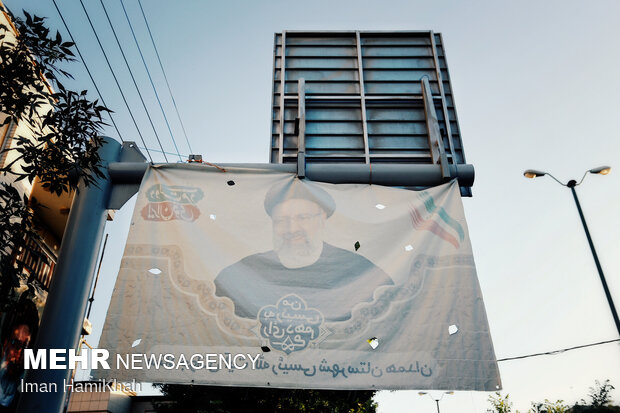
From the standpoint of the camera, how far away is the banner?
5020mm

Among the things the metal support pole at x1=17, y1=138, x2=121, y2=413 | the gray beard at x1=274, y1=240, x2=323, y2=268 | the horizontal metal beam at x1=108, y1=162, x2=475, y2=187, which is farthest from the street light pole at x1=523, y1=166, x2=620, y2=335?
the metal support pole at x1=17, y1=138, x2=121, y2=413

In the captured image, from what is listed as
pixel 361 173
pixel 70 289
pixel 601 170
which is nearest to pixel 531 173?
pixel 601 170

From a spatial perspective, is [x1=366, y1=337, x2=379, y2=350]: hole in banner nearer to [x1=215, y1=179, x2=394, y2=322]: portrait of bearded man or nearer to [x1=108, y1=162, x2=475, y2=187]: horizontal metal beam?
[x1=215, y1=179, x2=394, y2=322]: portrait of bearded man

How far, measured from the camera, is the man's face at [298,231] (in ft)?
19.0

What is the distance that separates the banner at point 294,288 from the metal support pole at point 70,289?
0.44 m

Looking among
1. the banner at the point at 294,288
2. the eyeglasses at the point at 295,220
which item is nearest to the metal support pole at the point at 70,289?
the banner at the point at 294,288

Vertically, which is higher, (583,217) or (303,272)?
(583,217)

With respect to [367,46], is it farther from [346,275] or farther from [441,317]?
[441,317]

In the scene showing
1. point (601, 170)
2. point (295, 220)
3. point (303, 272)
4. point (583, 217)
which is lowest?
point (303, 272)

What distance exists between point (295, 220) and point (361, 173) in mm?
1149

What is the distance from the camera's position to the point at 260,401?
17.7m

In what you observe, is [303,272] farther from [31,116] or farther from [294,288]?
[31,116]

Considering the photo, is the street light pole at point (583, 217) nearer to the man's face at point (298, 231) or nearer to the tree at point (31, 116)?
the man's face at point (298, 231)

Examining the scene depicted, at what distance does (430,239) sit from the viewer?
5941 mm
